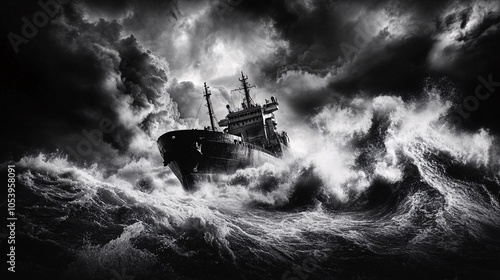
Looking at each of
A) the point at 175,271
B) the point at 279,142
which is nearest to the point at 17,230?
the point at 175,271

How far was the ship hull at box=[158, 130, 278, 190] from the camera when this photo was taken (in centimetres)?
2181

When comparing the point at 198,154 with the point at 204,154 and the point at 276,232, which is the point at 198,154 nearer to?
the point at 204,154

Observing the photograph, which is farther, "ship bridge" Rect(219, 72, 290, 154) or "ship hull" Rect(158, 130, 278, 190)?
"ship bridge" Rect(219, 72, 290, 154)

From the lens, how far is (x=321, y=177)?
19062 millimetres

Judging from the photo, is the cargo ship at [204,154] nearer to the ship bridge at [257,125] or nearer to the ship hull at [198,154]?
the ship hull at [198,154]

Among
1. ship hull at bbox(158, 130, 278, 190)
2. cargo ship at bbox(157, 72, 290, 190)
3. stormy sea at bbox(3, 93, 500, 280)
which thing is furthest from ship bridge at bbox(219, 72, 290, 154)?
stormy sea at bbox(3, 93, 500, 280)

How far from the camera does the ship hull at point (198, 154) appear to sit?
21812 mm

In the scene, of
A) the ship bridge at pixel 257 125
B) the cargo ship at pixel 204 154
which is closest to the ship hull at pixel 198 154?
the cargo ship at pixel 204 154

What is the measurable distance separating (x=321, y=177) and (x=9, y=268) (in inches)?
693

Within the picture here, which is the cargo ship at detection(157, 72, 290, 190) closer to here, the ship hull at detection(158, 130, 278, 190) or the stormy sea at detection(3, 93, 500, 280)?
the ship hull at detection(158, 130, 278, 190)

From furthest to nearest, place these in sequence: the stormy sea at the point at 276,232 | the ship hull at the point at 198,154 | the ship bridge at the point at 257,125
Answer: the ship bridge at the point at 257,125 < the ship hull at the point at 198,154 < the stormy sea at the point at 276,232

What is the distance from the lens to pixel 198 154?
857 inches

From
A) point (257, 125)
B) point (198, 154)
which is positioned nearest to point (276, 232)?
point (198, 154)

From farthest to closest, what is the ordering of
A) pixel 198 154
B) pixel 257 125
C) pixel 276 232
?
pixel 257 125, pixel 198 154, pixel 276 232
